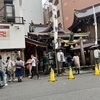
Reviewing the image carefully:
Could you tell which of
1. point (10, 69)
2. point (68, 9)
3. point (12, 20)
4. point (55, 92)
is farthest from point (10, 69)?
point (68, 9)

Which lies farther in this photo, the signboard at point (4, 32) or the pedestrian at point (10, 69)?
the signboard at point (4, 32)

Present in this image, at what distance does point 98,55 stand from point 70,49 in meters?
11.3

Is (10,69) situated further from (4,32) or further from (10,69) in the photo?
(4,32)

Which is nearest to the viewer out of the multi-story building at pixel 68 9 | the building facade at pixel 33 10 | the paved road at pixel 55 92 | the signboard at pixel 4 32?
the paved road at pixel 55 92

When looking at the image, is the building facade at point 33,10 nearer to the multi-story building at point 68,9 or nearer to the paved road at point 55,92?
the multi-story building at point 68,9

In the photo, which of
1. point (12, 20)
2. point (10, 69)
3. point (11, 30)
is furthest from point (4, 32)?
point (10, 69)

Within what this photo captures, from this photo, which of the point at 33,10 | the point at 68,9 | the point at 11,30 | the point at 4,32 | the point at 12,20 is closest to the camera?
the point at 4,32

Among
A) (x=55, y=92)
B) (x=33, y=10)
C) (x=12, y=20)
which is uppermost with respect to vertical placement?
(x=33, y=10)

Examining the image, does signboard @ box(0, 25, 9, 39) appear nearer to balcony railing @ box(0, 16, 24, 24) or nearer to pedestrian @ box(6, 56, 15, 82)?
balcony railing @ box(0, 16, 24, 24)

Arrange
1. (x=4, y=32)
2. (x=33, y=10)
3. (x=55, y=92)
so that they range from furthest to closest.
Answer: (x=33, y=10) → (x=4, y=32) → (x=55, y=92)

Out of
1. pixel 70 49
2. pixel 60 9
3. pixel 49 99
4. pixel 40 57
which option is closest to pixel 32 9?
pixel 60 9

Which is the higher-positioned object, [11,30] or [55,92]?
[11,30]

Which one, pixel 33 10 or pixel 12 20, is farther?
pixel 33 10

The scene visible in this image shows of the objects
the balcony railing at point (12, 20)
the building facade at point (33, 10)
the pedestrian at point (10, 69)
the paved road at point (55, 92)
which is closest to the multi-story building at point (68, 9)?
the building facade at point (33, 10)
